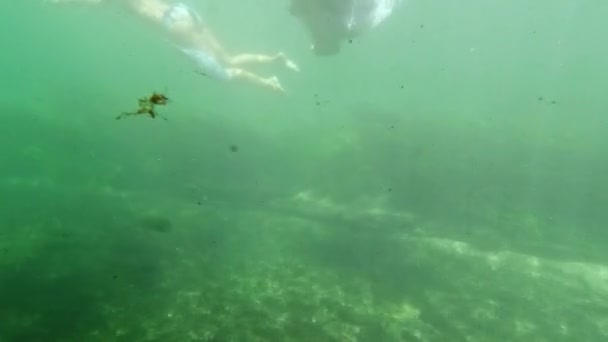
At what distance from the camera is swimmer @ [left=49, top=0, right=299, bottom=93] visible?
3020 cm

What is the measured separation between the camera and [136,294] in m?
13.1

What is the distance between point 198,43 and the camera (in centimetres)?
3103

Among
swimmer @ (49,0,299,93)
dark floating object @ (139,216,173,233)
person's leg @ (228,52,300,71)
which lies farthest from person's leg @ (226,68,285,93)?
dark floating object @ (139,216,173,233)

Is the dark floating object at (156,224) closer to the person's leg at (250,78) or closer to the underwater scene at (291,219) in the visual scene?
the underwater scene at (291,219)

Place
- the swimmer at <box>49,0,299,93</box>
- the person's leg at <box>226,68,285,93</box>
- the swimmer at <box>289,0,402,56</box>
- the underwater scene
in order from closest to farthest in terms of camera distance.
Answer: the underwater scene < the swimmer at <box>289,0,402,56</box> < the swimmer at <box>49,0,299,93</box> < the person's leg at <box>226,68,285,93</box>

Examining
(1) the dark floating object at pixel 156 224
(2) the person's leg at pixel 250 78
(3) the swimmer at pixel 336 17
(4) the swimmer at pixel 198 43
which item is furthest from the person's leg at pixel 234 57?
(1) the dark floating object at pixel 156 224

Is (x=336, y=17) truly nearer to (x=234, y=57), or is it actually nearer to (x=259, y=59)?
(x=259, y=59)

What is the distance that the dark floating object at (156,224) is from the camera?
18078 mm

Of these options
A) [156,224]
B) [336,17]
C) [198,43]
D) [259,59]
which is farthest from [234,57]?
[156,224]

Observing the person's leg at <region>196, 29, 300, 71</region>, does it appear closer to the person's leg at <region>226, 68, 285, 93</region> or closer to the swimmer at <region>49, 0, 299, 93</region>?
the swimmer at <region>49, 0, 299, 93</region>

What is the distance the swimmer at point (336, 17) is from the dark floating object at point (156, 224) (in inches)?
487

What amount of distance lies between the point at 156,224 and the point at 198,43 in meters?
16.5

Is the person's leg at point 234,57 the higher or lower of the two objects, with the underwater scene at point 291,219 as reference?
higher

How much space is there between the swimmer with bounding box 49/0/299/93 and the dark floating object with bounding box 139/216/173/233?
13.2 m
